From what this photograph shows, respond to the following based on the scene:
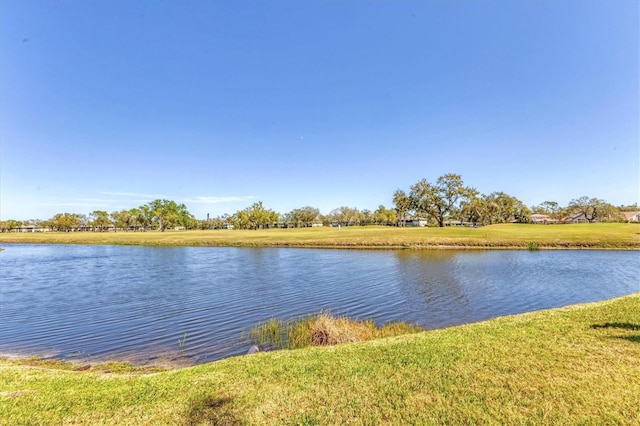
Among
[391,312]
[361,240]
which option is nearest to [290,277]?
[391,312]

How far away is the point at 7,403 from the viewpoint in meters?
5.33

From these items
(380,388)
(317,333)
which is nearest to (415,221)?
(317,333)

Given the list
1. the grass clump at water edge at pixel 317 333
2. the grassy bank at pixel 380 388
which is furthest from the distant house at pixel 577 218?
the grassy bank at pixel 380 388

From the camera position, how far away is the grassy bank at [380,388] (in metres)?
4.64

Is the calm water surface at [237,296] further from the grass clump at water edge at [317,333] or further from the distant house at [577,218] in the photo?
the distant house at [577,218]

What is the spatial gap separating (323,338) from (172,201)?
169122 mm

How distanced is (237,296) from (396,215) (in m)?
115

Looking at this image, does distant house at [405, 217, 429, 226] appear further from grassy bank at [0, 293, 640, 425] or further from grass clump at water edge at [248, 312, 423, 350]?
grassy bank at [0, 293, 640, 425]

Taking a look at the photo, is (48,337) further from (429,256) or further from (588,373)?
(429,256)

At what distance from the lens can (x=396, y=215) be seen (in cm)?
12712

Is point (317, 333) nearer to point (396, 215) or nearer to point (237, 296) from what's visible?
point (237, 296)

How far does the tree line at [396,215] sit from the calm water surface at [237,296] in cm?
4811

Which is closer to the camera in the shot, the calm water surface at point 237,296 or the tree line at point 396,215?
the calm water surface at point 237,296

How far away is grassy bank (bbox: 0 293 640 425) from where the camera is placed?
4637mm
